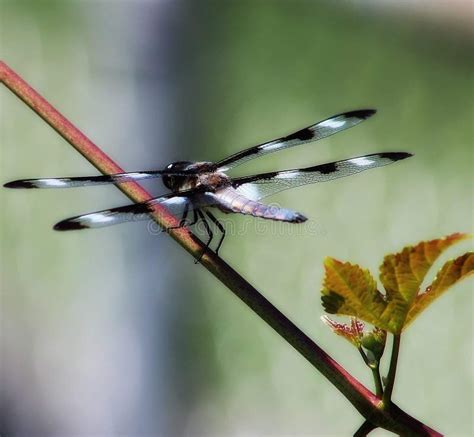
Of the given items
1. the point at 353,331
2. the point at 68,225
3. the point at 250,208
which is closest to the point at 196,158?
the point at 250,208

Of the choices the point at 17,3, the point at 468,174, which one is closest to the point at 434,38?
the point at 468,174

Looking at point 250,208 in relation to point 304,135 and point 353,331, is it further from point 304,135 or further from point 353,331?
point 353,331

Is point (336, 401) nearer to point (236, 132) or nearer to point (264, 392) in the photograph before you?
point (264, 392)

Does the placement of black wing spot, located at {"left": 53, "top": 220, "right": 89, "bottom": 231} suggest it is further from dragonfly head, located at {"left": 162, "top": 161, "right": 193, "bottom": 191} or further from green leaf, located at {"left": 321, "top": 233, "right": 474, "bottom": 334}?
green leaf, located at {"left": 321, "top": 233, "right": 474, "bottom": 334}

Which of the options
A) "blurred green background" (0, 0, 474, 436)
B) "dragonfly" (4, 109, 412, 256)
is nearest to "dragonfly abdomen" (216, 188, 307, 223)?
"dragonfly" (4, 109, 412, 256)

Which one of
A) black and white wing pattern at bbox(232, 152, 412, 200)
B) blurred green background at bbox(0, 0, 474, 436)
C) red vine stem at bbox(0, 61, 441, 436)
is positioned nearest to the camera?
red vine stem at bbox(0, 61, 441, 436)

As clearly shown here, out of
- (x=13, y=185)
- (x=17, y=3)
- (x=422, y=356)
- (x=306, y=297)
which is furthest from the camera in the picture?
(x=17, y=3)

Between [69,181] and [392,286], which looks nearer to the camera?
[392,286]
